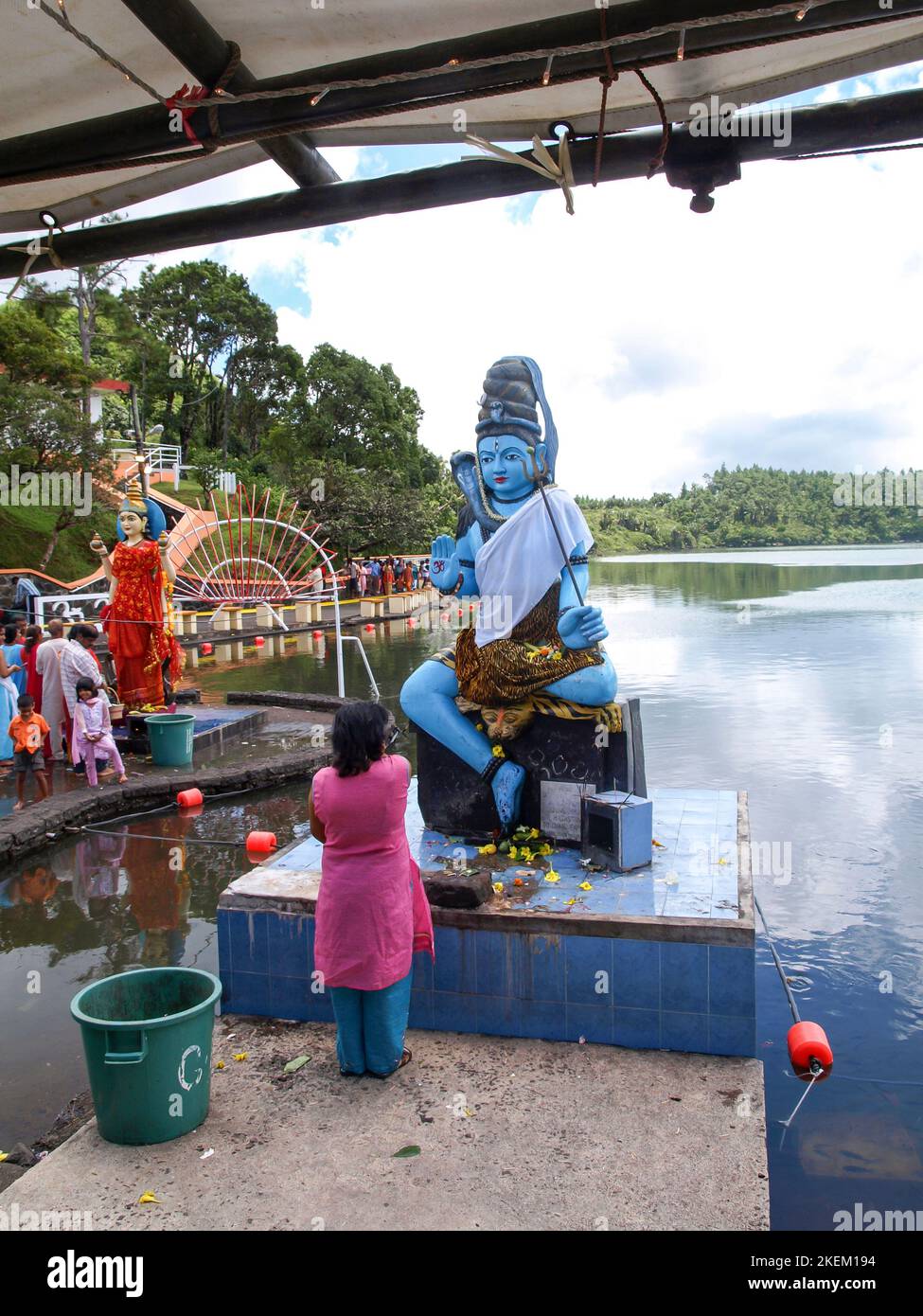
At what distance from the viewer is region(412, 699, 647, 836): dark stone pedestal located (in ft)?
16.8

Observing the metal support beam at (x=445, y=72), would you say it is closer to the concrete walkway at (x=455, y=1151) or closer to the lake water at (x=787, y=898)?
the concrete walkway at (x=455, y=1151)

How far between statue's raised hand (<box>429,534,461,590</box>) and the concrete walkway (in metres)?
2.73

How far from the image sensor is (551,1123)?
11.3ft

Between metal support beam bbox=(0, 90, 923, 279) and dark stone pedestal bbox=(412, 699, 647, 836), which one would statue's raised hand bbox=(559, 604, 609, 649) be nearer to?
dark stone pedestal bbox=(412, 699, 647, 836)

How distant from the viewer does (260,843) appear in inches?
275

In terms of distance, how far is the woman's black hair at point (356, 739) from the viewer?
137 inches

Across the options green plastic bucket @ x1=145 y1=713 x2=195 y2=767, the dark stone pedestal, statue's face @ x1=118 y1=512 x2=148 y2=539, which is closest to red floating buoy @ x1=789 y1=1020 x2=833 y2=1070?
the dark stone pedestal

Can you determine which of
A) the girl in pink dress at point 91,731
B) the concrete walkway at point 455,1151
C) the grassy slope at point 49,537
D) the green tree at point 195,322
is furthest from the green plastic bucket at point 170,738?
the green tree at point 195,322

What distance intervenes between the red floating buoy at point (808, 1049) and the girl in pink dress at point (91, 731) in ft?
20.9

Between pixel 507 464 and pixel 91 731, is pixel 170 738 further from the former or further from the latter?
pixel 507 464

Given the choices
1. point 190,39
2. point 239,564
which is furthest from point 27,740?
point 239,564

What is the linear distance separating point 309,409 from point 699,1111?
33098mm

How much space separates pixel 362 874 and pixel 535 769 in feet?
6.28
